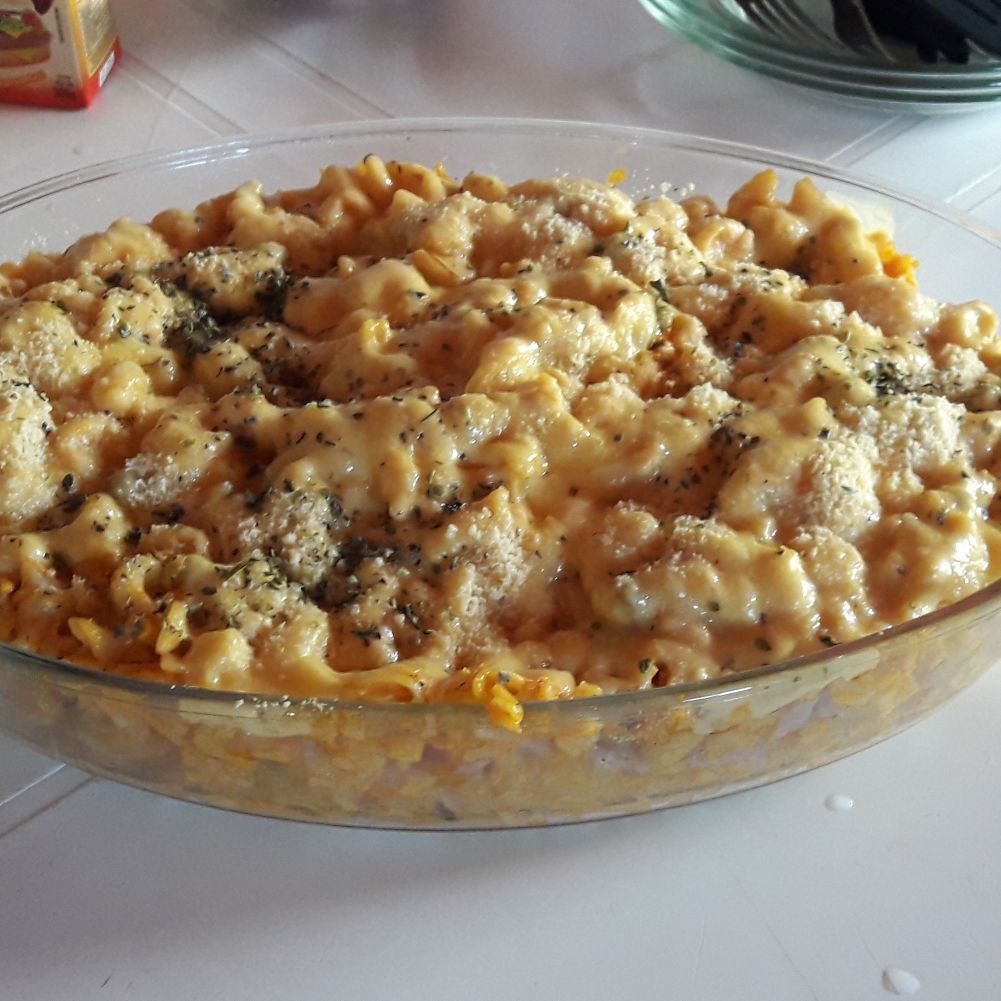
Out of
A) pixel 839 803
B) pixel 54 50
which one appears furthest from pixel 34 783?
pixel 54 50

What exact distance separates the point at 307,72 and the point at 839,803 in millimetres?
1014

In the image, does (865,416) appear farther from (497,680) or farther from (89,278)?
(89,278)

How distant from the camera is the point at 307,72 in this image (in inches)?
53.5

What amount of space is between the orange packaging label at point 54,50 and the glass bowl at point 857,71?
631 millimetres

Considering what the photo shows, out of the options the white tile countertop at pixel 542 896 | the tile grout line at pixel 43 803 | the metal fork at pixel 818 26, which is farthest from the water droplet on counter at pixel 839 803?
the metal fork at pixel 818 26

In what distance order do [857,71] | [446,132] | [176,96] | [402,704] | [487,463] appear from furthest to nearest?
1. [176,96]
2. [857,71]
3. [446,132]
4. [487,463]
5. [402,704]

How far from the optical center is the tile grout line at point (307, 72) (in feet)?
4.30

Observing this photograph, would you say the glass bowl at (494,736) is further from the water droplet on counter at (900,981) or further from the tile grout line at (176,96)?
the tile grout line at (176,96)

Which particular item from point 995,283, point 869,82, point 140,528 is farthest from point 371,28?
point 140,528

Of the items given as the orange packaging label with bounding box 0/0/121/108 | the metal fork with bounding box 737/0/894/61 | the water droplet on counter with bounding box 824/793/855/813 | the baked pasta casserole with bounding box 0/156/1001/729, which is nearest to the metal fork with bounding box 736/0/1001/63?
the metal fork with bounding box 737/0/894/61

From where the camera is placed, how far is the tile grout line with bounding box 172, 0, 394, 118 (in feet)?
4.30

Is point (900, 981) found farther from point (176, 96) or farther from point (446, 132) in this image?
point (176, 96)

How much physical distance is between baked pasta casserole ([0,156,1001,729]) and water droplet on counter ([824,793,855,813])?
13cm

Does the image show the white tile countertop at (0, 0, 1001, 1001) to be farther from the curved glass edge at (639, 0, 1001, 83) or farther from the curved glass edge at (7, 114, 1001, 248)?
the curved glass edge at (639, 0, 1001, 83)
